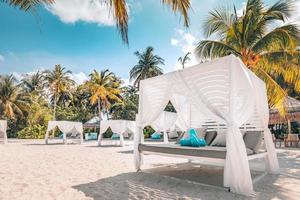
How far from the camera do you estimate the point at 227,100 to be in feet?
14.3

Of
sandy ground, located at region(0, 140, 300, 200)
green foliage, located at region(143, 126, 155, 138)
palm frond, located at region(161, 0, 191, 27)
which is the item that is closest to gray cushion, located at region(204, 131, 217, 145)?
sandy ground, located at region(0, 140, 300, 200)

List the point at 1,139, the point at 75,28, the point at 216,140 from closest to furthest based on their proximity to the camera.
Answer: the point at 216,140
the point at 75,28
the point at 1,139

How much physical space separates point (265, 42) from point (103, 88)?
1896cm

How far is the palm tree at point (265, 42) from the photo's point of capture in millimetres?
7621

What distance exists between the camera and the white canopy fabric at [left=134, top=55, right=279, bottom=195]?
3.56 meters

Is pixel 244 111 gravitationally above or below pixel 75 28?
below

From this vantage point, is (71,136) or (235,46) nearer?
(235,46)

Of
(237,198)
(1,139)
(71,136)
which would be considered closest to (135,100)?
(71,136)

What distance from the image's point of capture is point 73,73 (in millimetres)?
27734

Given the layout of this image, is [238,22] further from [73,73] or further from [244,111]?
[73,73]

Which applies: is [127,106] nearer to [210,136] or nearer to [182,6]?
[210,136]

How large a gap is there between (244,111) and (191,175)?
5.99 ft

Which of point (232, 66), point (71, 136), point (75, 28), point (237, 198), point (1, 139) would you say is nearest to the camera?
point (237, 198)

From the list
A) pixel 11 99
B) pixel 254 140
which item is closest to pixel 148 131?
pixel 11 99
